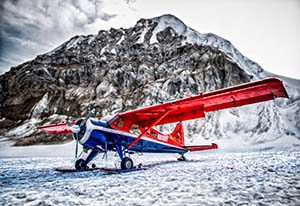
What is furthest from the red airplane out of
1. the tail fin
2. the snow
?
the snow

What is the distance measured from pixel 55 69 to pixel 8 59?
3881 centimetres

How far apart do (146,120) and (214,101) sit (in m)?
3.29

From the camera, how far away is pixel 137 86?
128ft

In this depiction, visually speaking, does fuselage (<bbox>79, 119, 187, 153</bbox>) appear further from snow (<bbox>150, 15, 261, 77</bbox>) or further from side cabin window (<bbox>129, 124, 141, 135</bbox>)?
snow (<bbox>150, 15, 261, 77</bbox>)

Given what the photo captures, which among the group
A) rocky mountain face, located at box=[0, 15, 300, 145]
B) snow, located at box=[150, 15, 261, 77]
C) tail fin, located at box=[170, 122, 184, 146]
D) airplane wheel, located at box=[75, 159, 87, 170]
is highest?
snow, located at box=[150, 15, 261, 77]

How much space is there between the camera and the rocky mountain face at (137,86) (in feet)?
96.7

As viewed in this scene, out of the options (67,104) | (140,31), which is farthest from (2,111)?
(140,31)

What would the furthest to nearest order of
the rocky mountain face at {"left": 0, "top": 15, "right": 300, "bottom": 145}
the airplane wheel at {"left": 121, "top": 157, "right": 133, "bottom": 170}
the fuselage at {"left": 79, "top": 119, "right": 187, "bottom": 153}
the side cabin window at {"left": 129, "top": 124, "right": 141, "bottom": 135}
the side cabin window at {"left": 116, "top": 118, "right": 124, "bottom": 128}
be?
the rocky mountain face at {"left": 0, "top": 15, "right": 300, "bottom": 145}
the side cabin window at {"left": 129, "top": 124, "right": 141, "bottom": 135}
the side cabin window at {"left": 116, "top": 118, "right": 124, "bottom": 128}
the airplane wheel at {"left": 121, "top": 157, "right": 133, "bottom": 170}
the fuselage at {"left": 79, "top": 119, "right": 187, "bottom": 153}

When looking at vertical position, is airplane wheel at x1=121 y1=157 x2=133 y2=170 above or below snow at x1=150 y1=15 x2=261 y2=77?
below

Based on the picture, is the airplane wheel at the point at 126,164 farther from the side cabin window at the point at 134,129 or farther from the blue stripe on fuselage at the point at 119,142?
the side cabin window at the point at 134,129

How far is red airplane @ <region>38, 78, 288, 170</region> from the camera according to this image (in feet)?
23.0

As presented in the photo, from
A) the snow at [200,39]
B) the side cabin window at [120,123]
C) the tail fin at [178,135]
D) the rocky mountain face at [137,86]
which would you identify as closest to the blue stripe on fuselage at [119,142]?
the side cabin window at [120,123]

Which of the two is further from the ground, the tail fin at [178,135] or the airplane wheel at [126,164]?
the tail fin at [178,135]

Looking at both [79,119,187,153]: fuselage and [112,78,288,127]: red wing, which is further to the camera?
[79,119,187,153]: fuselage
